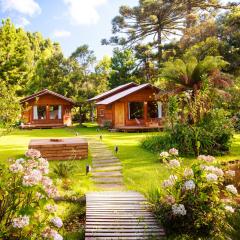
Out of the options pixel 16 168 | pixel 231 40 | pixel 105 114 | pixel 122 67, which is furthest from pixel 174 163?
pixel 122 67

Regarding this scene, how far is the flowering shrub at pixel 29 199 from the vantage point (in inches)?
169

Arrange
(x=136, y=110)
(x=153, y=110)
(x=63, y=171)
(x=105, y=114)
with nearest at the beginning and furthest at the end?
1. (x=63, y=171)
2. (x=136, y=110)
3. (x=153, y=110)
4. (x=105, y=114)

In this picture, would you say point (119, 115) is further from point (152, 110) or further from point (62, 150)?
point (62, 150)

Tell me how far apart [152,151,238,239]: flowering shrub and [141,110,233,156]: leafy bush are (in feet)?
23.3

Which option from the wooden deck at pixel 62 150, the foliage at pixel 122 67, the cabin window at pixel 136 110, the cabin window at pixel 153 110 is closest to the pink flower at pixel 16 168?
the wooden deck at pixel 62 150

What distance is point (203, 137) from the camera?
1370 centimetres

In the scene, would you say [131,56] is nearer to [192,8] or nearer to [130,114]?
[192,8]

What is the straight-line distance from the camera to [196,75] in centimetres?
1546

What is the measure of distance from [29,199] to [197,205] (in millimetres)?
2813

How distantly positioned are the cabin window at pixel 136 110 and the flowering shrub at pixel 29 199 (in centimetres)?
2265

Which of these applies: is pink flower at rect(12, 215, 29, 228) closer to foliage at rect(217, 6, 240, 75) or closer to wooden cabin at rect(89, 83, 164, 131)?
wooden cabin at rect(89, 83, 164, 131)

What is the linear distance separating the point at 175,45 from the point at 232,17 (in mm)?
9564

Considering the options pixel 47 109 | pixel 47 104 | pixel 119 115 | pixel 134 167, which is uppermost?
pixel 47 104

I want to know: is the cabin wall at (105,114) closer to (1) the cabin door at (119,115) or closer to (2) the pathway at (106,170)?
(1) the cabin door at (119,115)
